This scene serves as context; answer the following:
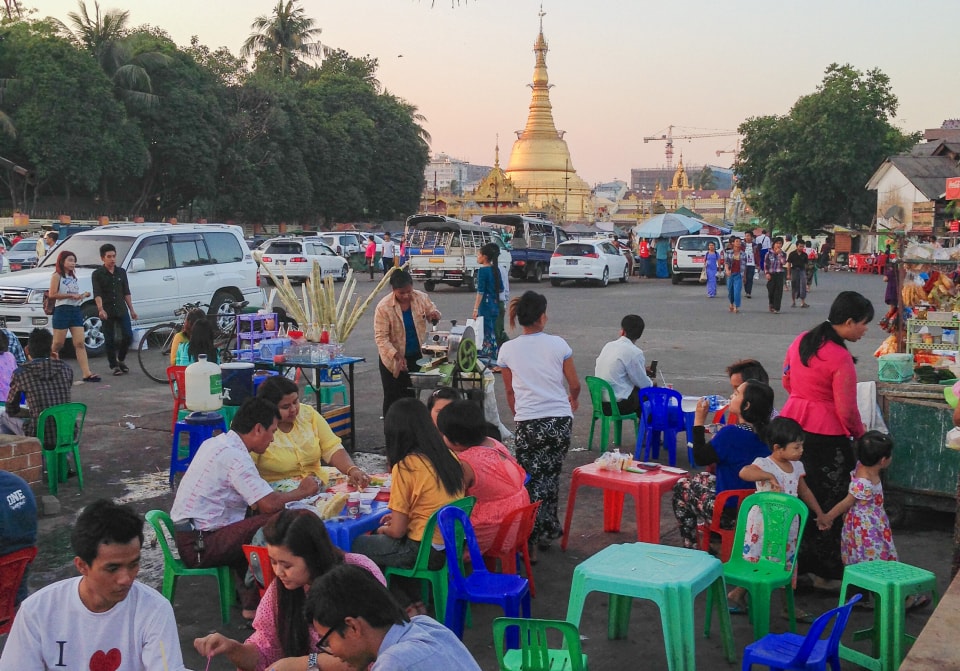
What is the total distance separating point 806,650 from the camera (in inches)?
142

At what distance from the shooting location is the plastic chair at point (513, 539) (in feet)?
15.9

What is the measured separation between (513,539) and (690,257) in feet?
87.4

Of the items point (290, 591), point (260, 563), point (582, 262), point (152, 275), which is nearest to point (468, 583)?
point (260, 563)

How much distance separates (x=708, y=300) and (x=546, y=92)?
2158 inches

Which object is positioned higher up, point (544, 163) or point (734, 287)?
point (544, 163)

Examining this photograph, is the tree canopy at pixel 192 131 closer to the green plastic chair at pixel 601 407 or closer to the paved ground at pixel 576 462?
the paved ground at pixel 576 462

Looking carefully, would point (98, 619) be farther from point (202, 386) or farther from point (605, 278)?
point (605, 278)

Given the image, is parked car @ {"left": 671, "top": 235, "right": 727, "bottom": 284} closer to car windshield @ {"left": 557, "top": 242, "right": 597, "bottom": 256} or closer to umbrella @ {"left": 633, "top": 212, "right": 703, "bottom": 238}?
umbrella @ {"left": 633, "top": 212, "right": 703, "bottom": 238}

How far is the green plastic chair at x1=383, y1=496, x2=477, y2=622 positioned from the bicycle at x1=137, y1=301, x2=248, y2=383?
24.2 ft

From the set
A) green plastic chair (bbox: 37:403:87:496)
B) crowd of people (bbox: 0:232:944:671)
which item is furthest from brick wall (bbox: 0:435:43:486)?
crowd of people (bbox: 0:232:944:671)

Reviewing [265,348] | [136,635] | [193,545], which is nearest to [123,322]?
[265,348]

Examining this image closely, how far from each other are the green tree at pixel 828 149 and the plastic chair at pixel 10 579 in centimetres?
4540

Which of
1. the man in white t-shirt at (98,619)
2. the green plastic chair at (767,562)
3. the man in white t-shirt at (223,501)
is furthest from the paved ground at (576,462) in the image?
the man in white t-shirt at (98,619)

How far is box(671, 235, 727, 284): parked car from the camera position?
3038 centimetres
